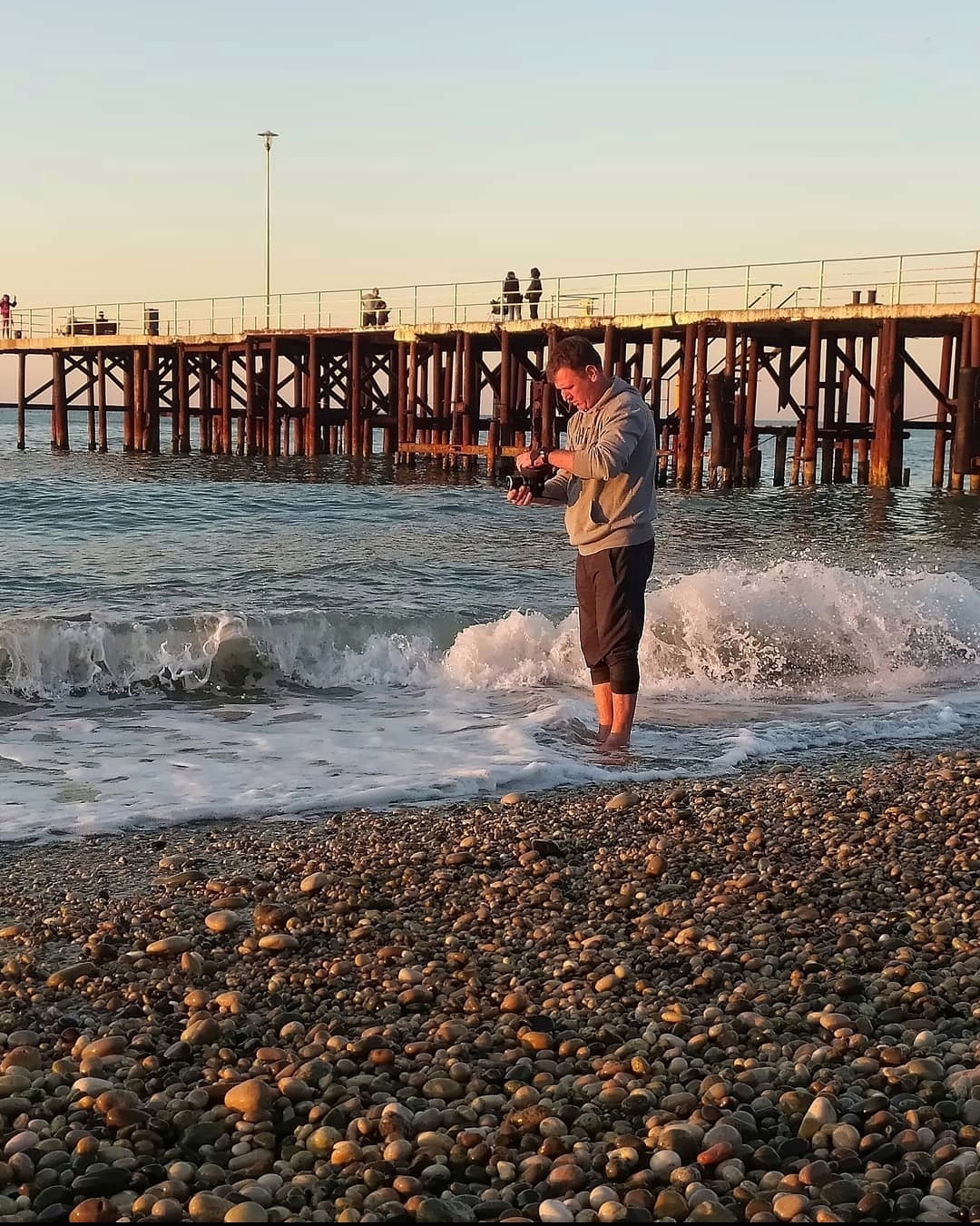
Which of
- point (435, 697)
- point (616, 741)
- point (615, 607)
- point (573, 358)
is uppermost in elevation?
point (573, 358)

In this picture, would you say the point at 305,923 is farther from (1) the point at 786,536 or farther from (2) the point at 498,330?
(2) the point at 498,330

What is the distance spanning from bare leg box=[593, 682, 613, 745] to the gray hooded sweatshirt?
71 centimetres

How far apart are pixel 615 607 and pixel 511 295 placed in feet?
66.0

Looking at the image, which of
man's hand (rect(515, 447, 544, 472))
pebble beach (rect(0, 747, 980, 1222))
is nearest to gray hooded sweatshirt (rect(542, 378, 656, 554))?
man's hand (rect(515, 447, 544, 472))

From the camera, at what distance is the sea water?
5.58 meters

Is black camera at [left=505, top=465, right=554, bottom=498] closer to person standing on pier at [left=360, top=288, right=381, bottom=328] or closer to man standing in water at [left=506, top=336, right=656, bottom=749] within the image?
man standing in water at [left=506, top=336, right=656, bottom=749]

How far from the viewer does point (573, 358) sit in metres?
5.21

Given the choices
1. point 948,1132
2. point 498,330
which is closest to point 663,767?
point 948,1132

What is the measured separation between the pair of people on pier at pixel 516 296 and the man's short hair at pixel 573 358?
19176 millimetres

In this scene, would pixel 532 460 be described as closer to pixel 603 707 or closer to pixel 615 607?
pixel 615 607

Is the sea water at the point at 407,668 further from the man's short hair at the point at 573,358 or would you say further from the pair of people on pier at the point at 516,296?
the pair of people on pier at the point at 516,296

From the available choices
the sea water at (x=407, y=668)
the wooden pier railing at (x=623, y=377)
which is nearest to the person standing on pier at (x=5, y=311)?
the wooden pier railing at (x=623, y=377)

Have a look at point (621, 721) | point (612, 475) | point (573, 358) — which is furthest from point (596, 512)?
point (621, 721)

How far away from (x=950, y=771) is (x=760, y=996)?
2.78m
